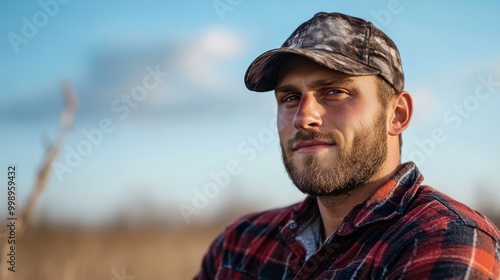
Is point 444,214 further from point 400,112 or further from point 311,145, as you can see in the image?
point 400,112

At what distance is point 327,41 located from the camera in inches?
101

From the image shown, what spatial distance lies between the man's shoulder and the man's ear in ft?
1.52

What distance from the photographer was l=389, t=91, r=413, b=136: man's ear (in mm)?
2689

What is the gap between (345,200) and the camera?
8.44 feet

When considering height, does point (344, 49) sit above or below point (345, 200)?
above

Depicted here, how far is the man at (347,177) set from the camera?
2.04m

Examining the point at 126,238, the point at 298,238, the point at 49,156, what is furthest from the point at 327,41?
the point at 126,238

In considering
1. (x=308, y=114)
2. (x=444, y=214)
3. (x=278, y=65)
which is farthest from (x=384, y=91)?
(x=444, y=214)

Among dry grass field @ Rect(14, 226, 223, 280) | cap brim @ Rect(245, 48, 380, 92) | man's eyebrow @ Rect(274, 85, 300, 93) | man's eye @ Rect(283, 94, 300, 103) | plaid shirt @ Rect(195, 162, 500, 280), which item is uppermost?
cap brim @ Rect(245, 48, 380, 92)

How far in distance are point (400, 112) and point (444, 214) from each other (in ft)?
2.54

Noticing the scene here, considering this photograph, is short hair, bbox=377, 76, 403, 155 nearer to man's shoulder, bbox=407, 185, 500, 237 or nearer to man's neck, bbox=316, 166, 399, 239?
man's neck, bbox=316, 166, 399, 239

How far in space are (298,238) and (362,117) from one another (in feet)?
2.16

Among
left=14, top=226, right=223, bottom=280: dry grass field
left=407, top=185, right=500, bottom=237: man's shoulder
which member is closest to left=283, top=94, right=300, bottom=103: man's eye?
left=407, top=185, right=500, bottom=237: man's shoulder

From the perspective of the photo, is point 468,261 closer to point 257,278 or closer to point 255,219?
point 257,278
